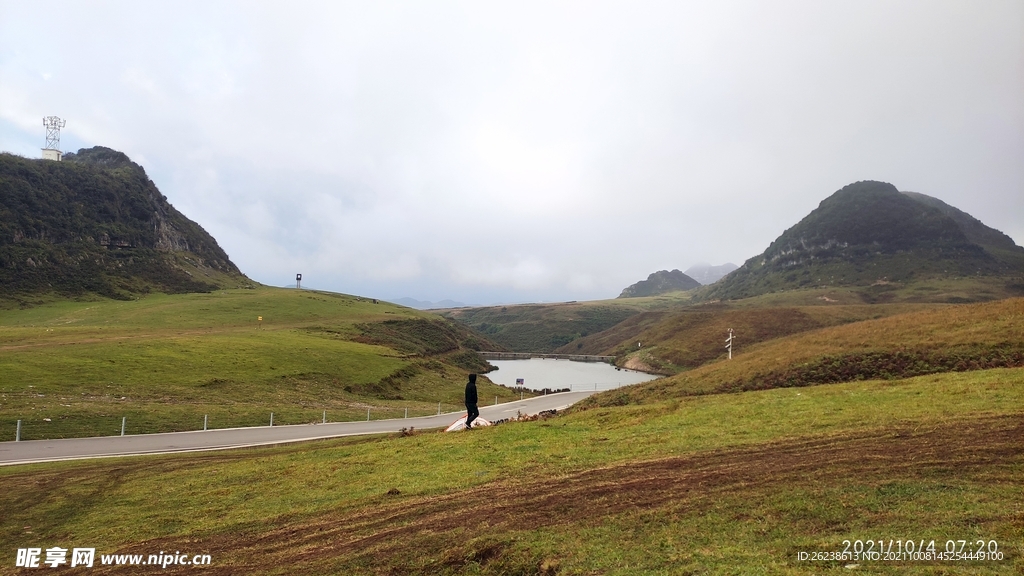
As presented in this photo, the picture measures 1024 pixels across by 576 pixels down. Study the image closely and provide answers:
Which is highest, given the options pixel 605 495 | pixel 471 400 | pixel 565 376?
pixel 471 400

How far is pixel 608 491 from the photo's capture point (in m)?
12.7

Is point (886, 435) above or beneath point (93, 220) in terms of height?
beneath

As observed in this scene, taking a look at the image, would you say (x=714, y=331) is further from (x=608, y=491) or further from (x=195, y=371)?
(x=608, y=491)

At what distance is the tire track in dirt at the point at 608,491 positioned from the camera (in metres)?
11.2

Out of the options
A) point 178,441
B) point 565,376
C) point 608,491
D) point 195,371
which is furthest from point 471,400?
point 565,376

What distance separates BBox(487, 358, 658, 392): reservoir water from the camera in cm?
11044

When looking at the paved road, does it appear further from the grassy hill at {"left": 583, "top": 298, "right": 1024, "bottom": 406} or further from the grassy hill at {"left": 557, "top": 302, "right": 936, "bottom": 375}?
the grassy hill at {"left": 557, "top": 302, "right": 936, "bottom": 375}

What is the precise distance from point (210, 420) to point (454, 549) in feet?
112

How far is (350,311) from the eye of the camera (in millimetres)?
125938

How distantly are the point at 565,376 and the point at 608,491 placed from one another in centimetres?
12040

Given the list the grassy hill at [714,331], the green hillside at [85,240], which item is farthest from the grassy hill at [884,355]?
the green hillside at [85,240]

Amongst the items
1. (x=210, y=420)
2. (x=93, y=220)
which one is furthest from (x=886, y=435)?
(x=93, y=220)

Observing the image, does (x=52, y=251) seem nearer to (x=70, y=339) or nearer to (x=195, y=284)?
(x=195, y=284)

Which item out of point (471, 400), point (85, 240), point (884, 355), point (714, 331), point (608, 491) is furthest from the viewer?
point (85, 240)
